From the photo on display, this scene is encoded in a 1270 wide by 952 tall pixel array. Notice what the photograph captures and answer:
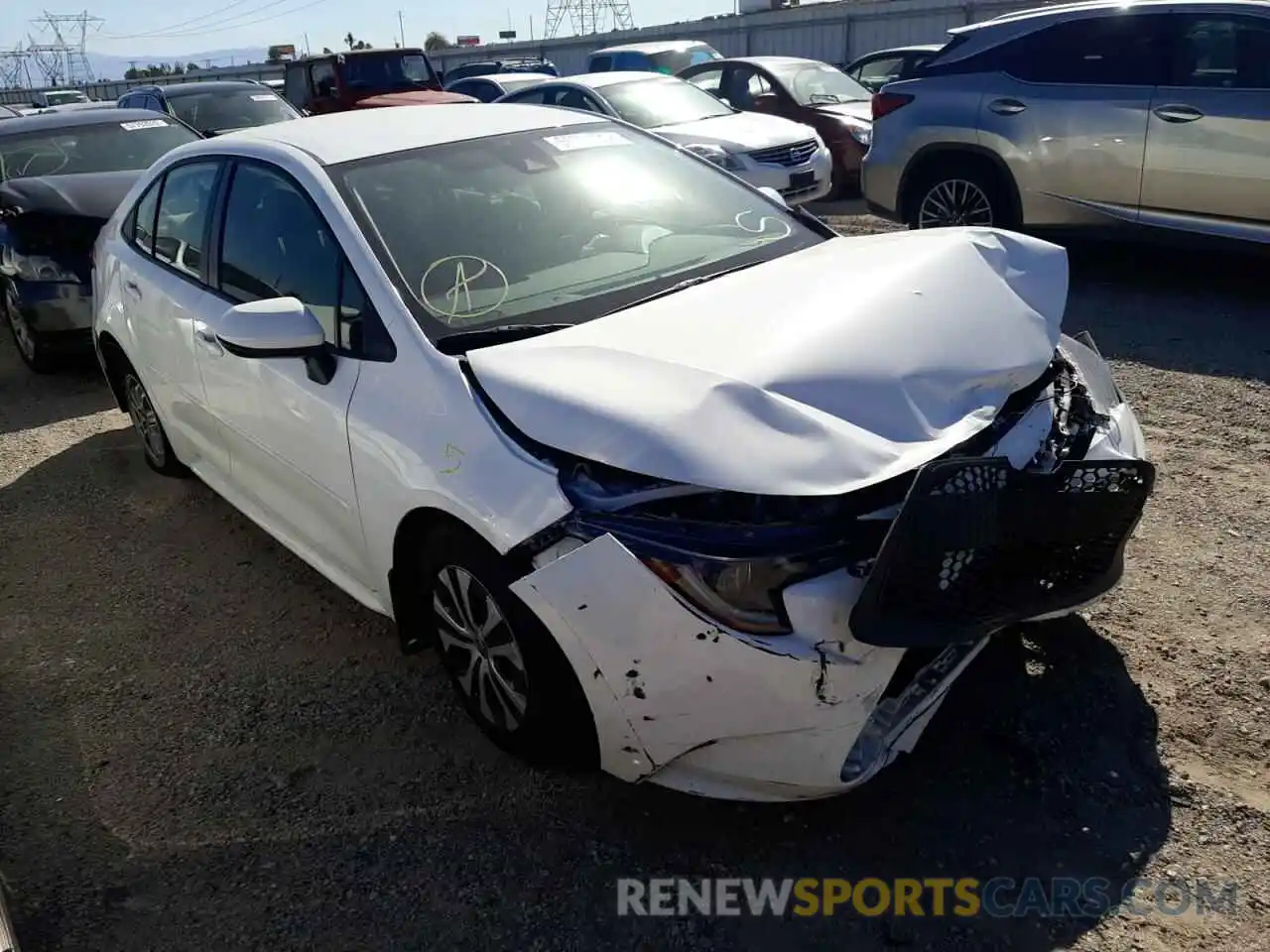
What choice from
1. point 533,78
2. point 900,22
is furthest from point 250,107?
point 900,22

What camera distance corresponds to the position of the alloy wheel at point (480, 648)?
2613 millimetres

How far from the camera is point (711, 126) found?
9812mm

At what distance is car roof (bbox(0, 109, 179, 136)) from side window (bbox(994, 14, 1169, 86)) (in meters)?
6.35

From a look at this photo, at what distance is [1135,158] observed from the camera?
634 cm

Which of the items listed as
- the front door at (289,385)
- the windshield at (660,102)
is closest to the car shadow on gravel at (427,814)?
the front door at (289,385)

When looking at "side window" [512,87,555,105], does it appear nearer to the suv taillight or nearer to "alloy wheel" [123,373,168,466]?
the suv taillight

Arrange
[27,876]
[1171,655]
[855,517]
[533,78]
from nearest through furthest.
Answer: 1. [855,517]
2. [27,876]
3. [1171,655]
4. [533,78]

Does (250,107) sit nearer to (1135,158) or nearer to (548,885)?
(1135,158)

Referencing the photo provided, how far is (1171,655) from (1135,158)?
4.37 meters

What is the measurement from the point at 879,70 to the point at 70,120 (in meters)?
10.8

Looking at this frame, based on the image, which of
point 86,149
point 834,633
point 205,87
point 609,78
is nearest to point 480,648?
point 834,633

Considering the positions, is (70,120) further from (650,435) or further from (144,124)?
(650,435)

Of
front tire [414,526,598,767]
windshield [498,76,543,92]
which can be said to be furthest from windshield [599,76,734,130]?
front tire [414,526,598,767]

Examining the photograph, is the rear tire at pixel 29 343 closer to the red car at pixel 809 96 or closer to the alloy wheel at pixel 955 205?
the alloy wheel at pixel 955 205
